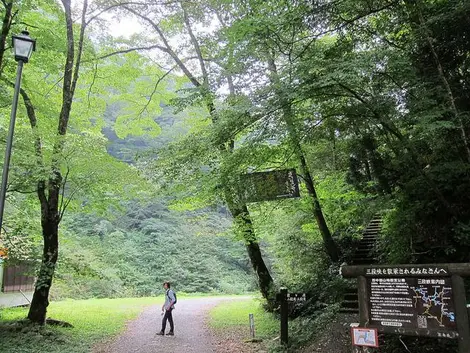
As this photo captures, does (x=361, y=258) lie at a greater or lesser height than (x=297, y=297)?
greater

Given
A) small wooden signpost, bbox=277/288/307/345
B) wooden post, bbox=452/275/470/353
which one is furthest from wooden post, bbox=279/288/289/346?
wooden post, bbox=452/275/470/353

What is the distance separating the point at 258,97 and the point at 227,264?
32807 mm

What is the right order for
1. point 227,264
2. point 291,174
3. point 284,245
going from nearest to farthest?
point 291,174 → point 284,245 → point 227,264

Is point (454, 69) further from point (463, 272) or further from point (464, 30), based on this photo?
point (463, 272)

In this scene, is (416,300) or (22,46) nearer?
(416,300)

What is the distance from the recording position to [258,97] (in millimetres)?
6527

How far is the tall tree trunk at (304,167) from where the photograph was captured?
21.8ft

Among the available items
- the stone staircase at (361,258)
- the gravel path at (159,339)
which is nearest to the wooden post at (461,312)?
the stone staircase at (361,258)

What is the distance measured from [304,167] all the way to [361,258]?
144 inches

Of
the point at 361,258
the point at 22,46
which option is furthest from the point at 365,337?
the point at 22,46

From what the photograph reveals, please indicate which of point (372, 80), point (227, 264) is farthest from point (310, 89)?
point (227, 264)

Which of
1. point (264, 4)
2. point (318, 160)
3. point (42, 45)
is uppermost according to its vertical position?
→ point (42, 45)

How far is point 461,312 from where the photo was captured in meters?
4.38

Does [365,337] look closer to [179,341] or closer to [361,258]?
[179,341]
